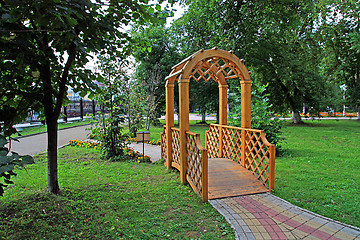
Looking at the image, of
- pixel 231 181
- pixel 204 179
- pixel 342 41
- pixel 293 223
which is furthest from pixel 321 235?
pixel 342 41

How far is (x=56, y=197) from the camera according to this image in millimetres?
4148

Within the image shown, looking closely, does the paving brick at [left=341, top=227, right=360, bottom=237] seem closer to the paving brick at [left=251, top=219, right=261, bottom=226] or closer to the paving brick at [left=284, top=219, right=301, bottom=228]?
the paving brick at [left=284, top=219, right=301, bottom=228]

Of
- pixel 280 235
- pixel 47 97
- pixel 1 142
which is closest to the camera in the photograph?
pixel 1 142

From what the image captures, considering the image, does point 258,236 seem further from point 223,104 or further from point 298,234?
point 223,104

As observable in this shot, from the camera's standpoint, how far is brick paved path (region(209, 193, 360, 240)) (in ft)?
10.8

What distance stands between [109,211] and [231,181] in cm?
254

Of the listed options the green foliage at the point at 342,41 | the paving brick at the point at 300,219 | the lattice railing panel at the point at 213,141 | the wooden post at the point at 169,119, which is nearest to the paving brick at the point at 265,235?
the paving brick at the point at 300,219

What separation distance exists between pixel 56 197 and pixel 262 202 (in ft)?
11.6

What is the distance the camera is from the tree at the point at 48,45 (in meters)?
2.69

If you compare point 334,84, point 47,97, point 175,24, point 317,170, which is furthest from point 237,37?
point 47,97

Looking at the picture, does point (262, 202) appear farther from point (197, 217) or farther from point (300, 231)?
point (197, 217)

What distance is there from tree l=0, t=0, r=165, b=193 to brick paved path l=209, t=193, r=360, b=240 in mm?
2957

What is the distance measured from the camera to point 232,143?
259 inches

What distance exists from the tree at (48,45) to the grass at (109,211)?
0.65 meters
